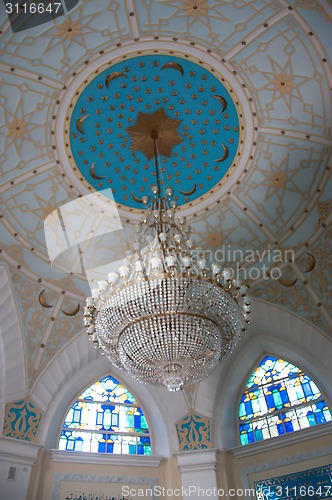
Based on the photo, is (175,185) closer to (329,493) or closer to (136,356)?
(136,356)

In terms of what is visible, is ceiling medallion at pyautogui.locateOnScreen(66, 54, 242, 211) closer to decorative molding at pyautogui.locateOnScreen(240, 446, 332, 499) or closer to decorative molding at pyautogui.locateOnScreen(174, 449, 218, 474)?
decorative molding at pyautogui.locateOnScreen(174, 449, 218, 474)

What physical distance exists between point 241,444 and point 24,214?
5671 millimetres

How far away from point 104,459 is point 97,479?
1.08 feet

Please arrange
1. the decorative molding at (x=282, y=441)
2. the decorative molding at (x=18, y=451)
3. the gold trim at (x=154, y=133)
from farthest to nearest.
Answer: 1. the gold trim at (x=154, y=133)
2. the decorative molding at (x=282, y=441)
3. the decorative molding at (x=18, y=451)

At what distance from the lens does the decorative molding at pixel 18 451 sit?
23.2 ft

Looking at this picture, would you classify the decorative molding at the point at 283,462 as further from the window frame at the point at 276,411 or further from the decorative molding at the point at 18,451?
the decorative molding at the point at 18,451

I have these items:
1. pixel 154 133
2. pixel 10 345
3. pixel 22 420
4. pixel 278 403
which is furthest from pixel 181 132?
pixel 22 420

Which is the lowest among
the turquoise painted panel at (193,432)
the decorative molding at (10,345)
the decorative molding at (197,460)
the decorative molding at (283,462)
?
the decorative molding at (283,462)

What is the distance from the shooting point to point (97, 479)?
7574mm

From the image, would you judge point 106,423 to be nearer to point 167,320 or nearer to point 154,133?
point 167,320

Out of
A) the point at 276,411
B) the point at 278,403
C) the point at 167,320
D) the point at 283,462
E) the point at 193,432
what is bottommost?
the point at 283,462

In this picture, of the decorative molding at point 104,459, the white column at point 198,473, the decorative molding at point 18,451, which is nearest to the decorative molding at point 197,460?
the white column at point 198,473

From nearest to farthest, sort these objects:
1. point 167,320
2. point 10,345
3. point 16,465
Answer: point 167,320 < point 16,465 < point 10,345

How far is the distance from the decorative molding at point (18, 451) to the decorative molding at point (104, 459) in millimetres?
345
